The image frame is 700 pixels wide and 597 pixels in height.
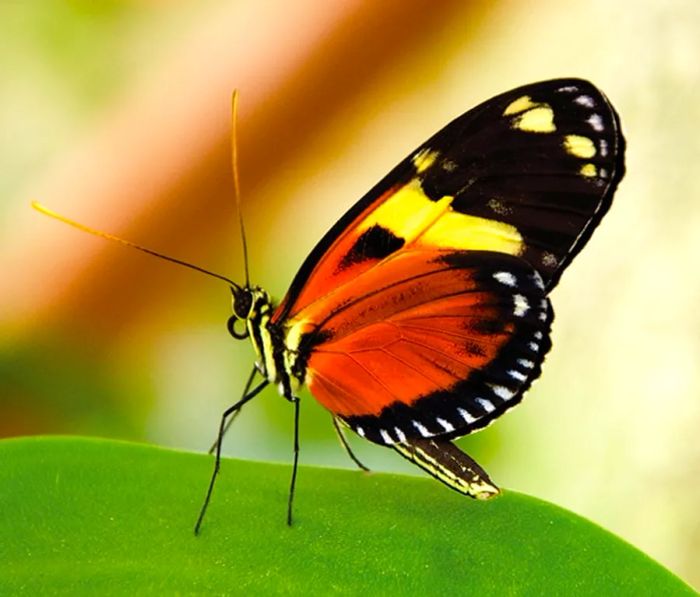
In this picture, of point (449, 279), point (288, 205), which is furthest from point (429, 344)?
point (288, 205)

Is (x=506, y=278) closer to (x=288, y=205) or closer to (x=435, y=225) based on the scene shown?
(x=435, y=225)

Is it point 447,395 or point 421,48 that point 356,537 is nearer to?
point 447,395

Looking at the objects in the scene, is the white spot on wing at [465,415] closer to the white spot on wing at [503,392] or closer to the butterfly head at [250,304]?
the white spot on wing at [503,392]

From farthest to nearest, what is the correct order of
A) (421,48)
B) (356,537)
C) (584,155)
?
(421,48) < (584,155) < (356,537)

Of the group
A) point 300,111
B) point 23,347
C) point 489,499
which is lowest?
point 23,347

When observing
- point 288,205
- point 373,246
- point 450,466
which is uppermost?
point 288,205

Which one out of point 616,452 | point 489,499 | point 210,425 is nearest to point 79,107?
point 210,425

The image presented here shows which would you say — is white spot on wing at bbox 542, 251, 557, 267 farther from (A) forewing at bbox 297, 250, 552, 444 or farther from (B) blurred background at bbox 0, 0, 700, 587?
(B) blurred background at bbox 0, 0, 700, 587
